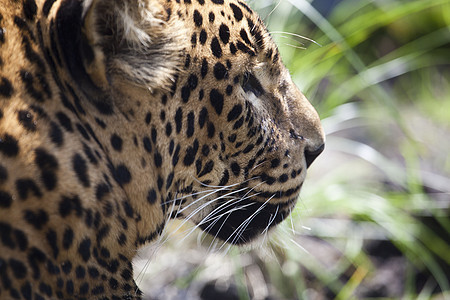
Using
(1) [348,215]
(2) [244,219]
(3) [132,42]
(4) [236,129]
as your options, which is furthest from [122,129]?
(1) [348,215]

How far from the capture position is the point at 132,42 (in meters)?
1.67

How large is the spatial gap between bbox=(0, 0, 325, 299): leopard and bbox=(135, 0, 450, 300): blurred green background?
0.94 metres

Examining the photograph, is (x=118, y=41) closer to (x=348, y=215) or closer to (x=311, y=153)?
(x=311, y=153)

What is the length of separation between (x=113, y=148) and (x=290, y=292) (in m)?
2.03

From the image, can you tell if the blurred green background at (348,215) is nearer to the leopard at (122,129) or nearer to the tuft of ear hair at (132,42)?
the leopard at (122,129)

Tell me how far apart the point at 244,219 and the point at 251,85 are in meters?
0.48

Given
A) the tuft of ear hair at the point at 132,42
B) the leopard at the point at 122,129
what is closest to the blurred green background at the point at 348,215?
the leopard at the point at 122,129

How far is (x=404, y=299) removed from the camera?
3438 millimetres

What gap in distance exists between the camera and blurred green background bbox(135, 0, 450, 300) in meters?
3.48

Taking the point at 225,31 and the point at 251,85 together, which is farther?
the point at 251,85

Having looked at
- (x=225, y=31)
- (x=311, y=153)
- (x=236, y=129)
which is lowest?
(x=311, y=153)

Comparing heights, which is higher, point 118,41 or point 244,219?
point 118,41

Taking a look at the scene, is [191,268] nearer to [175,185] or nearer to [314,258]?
[314,258]

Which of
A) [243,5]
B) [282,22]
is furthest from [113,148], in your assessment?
[282,22]
